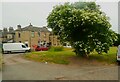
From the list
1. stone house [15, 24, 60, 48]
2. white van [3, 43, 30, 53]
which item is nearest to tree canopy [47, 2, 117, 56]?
white van [3, 43, 30, 53]

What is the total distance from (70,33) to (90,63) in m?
3.40

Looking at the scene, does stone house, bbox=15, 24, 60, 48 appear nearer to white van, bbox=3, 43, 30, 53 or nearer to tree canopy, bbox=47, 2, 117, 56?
white van, bbox=3, 43, 30, 53

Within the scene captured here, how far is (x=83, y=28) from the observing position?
23438 millimetres

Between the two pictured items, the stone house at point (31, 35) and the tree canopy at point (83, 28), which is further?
the stone house at point (31, 35)

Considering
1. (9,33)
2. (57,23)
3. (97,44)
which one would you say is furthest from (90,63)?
(9,33)

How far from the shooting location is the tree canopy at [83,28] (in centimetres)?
2284

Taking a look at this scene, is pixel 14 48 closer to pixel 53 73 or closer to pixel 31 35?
pixel 31 35

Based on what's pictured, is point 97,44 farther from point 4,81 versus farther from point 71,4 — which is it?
point 4,81

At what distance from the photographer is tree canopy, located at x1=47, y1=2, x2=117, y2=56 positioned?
2284cm

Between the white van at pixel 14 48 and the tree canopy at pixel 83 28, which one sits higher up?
the tree canopy at pixel 83 28

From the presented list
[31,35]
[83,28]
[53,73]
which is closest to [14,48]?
[83,28]

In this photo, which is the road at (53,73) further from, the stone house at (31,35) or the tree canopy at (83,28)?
the stone house at (31,35)

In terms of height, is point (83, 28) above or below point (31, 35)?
above

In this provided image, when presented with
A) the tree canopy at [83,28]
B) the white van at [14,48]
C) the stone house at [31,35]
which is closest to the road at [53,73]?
the tree canopy at [83,28]
